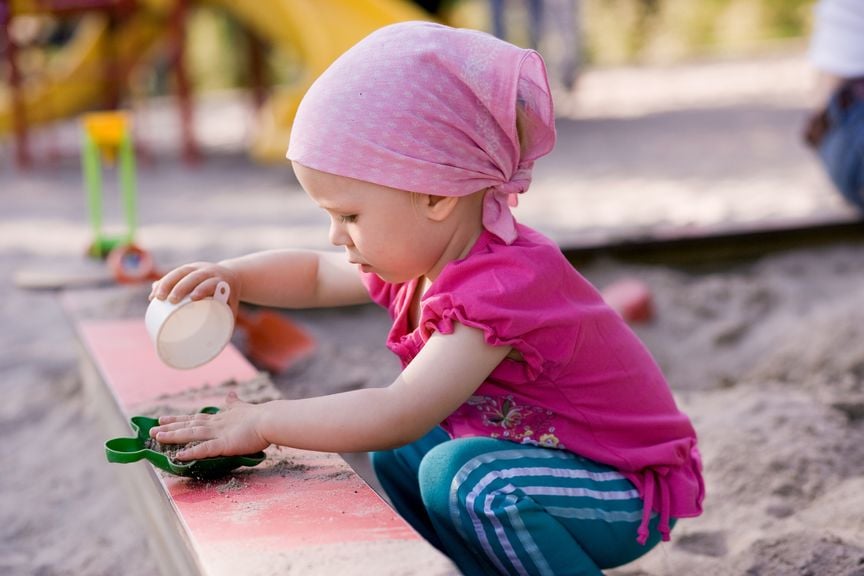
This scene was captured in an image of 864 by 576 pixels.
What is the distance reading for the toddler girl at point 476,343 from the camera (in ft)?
4.35

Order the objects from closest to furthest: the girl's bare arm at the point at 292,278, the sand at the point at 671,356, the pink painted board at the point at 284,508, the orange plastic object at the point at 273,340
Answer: the pink painted board at the point at 284,508 → the girl's bare arm at the point at 292,278 → the sand at the point at 671,356 → the orange plastic object at the point at 273,340

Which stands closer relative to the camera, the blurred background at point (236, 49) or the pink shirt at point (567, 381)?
the pink shirt at point (567, 381)

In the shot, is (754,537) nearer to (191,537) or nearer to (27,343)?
(191,537)

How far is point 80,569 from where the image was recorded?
1.74 m

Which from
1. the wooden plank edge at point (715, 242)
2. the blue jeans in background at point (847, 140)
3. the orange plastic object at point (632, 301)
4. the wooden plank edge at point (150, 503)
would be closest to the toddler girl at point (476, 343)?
the wooden plank edge at point (150, 503)

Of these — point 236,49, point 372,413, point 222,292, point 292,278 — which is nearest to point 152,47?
point 236,49

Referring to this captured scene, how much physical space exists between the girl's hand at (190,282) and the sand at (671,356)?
0.51m

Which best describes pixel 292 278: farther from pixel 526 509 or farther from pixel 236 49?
pixel 236 49

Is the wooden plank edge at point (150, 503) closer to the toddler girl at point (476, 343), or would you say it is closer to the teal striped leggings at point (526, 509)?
the toddler girl at point (476, 343)

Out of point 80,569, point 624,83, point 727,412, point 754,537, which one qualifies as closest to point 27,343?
point 80,569

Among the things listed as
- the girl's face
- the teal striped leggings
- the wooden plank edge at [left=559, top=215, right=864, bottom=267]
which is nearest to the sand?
the wooden plank edge at [left=559, top=215, right=864, bottom=267]

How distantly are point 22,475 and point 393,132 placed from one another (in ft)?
3.91

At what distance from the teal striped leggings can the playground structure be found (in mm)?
4152

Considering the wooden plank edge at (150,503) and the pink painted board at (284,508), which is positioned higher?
the pink painted board at (284,508)
